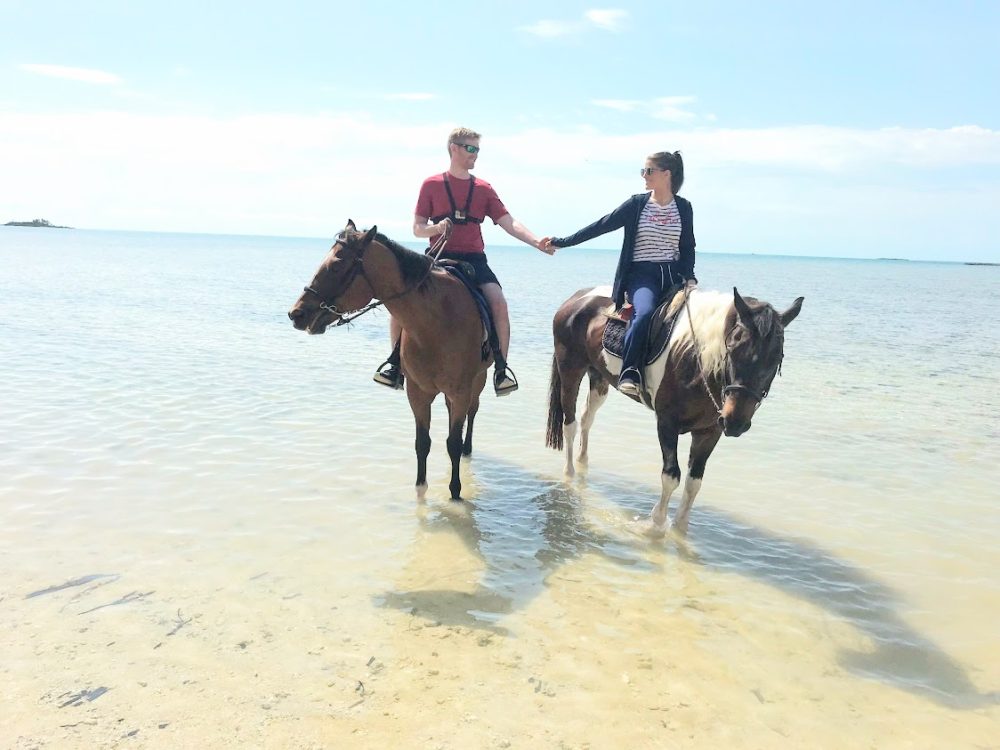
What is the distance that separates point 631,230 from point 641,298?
26.0 inches

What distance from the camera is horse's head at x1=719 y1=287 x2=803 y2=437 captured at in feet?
15.8

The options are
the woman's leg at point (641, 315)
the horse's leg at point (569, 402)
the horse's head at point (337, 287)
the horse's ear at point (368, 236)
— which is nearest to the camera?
the horse's head at point (337, 287)

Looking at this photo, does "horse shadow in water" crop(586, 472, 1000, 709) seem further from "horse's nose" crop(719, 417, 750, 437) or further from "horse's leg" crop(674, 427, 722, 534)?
"horse's nose" crop(719, 417, 750, 437)

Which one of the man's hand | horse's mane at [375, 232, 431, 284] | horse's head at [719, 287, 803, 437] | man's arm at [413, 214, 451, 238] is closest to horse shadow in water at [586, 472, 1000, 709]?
horse's head at [719, 287, 803, 437]

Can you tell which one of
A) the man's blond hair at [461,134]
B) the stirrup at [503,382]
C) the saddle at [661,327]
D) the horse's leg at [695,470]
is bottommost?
the horse's leg at [695,470]

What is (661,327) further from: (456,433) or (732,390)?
(456,433)

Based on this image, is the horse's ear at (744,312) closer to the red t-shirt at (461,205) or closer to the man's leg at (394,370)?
the red t-shirt at (461,205)

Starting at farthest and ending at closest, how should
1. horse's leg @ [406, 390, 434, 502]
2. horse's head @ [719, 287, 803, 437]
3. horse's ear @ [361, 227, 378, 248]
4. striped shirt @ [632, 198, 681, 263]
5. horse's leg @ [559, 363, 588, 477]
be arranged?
horse's leg @ [559, 363, 588, 477] → horse's leg @ [406, 390, 434, 502] → striped shirt @ [632, 198, 681, 263] → horse's ear @ [361, 227, 378, 248] → horse's head @ [719, 287, 803, 437]

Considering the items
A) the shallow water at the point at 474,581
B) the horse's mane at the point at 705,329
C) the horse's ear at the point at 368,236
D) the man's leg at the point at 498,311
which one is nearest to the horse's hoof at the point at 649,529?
the shallow water at the point at 474,581

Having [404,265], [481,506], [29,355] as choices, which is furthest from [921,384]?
[29,355]

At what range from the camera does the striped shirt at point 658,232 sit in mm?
6242

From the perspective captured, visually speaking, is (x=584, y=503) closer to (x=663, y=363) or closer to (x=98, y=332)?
(x=663, y=363)

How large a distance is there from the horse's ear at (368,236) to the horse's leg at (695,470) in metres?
3.17

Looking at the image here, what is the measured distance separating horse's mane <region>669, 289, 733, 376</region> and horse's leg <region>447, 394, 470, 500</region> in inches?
76.0
